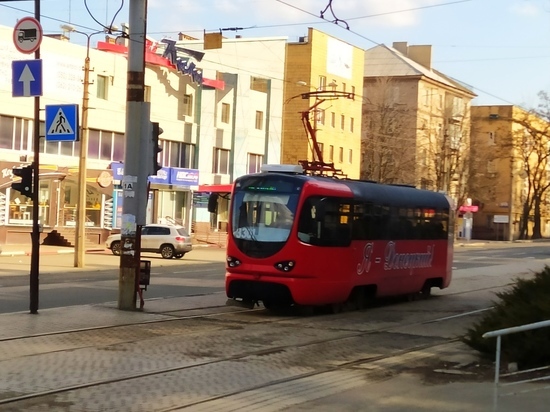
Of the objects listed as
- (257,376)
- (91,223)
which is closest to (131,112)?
(257,376)

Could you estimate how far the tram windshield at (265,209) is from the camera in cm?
1750

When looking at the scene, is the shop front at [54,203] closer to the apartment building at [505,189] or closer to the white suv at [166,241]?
the white suv at [166,241]

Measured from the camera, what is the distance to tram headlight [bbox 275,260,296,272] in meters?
17.3

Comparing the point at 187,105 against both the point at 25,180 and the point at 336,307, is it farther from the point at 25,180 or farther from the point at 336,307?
the point at 25,180

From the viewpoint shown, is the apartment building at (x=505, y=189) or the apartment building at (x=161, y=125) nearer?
the apartment building at (x=161, y=125)

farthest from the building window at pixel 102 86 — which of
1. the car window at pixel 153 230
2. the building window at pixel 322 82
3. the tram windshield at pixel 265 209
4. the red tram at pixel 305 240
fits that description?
the tram windshield at pixel 265 209

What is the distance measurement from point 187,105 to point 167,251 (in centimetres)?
1664

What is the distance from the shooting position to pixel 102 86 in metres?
47.6

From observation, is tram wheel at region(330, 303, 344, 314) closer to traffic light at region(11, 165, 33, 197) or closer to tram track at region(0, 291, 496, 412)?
tram track at region(0, 291, 496, 412)

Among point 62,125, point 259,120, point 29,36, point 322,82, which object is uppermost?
point 322,82

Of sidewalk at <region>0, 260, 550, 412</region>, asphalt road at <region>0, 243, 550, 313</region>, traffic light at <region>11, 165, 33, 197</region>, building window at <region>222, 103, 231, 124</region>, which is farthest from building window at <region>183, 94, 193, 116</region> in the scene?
traffic light at <region>11, 165, 33, 197</region>

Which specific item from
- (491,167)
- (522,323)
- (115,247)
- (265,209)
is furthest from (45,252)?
(491,167)

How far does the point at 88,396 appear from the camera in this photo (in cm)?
929

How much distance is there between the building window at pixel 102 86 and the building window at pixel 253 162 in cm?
1439
